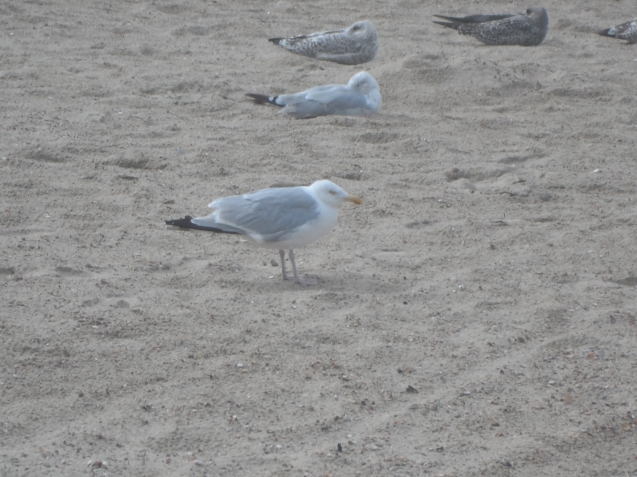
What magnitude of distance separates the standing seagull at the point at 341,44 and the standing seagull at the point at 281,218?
4098mm

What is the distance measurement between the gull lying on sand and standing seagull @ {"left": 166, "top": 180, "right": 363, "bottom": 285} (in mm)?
2418

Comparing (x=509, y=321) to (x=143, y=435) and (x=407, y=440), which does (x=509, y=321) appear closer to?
(x=407, y=440)

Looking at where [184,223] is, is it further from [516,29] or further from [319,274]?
[516,29]

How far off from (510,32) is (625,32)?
1221 millimetres

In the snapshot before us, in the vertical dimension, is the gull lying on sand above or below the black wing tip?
below

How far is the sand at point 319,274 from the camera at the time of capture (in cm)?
322

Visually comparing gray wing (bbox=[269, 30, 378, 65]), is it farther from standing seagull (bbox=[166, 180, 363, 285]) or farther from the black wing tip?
the black wing tip

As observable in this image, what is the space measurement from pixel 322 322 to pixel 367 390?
56 centimetres

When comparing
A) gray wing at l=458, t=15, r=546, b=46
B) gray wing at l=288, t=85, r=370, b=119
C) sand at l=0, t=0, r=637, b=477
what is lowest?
sand at l=0, t=0, r=637, b=477

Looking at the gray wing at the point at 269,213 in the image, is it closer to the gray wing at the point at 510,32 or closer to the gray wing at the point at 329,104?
the gray wing at the point at 329,104

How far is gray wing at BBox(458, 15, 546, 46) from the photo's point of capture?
893 cm

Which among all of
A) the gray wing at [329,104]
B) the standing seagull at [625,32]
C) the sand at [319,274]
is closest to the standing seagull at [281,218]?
the sand at [319,274]

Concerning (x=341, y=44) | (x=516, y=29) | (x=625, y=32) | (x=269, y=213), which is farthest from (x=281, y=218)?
(x=625, y=32)

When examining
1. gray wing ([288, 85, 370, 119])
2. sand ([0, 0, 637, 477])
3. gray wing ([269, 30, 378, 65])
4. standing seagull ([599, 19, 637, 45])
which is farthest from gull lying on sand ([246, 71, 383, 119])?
standing seagull ([599, 19, 637, 45])
